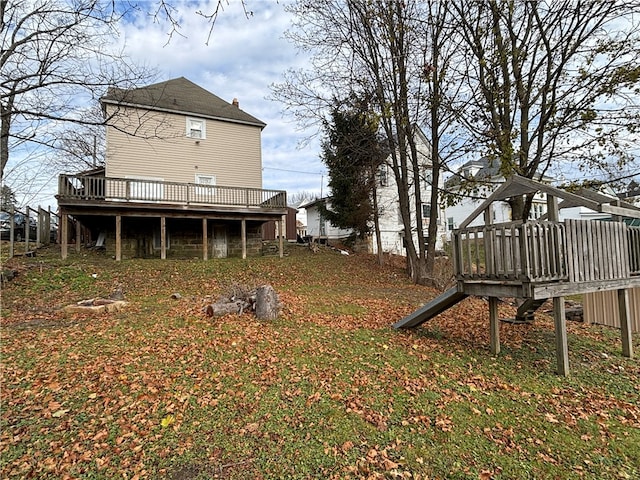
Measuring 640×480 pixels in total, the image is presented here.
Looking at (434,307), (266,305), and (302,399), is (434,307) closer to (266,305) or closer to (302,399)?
(266,305)

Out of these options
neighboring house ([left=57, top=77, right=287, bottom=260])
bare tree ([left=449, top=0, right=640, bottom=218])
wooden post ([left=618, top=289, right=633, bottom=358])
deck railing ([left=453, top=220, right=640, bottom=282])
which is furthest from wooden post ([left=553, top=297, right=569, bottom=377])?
neighboring house ([left=57, top=77, right=287, bottom=260])

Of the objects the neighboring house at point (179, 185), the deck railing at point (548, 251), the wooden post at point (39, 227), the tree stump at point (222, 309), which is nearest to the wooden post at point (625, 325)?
the deck railing at point (548, 251)

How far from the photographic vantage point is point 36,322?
262 inches

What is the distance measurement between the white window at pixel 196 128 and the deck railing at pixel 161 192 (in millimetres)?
2997

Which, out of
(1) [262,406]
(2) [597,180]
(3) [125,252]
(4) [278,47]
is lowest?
(1) [262,406]

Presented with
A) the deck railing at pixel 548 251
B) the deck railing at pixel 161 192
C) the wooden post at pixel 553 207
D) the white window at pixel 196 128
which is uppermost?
the white window at pixel 196 128

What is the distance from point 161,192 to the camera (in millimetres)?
14992

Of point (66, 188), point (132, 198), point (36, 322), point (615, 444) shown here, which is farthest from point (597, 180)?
point (66, 188)

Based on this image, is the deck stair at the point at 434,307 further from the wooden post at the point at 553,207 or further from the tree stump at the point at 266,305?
the tree stump at the point at 266,305

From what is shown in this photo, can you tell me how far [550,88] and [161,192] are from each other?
14.5m

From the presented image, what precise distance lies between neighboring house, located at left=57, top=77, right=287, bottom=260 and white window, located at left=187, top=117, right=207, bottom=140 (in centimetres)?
5

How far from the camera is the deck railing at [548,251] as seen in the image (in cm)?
504

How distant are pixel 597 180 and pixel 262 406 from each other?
35.3ft

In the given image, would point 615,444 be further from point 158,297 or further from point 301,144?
point 301,144
